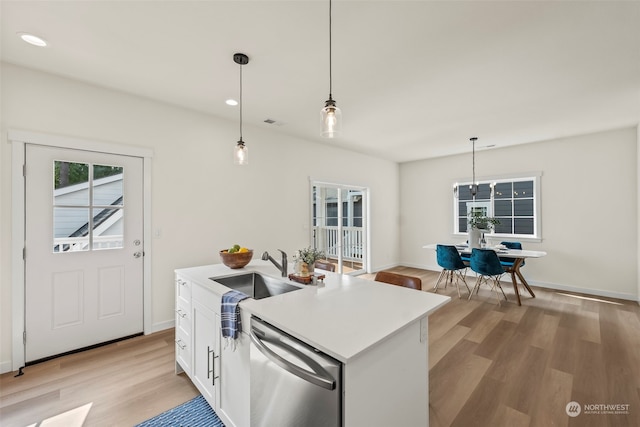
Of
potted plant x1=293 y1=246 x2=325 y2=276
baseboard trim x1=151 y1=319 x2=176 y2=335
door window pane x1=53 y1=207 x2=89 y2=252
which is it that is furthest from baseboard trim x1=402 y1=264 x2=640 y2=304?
door window pane x1=53 y1=207 x2=89 y2=252

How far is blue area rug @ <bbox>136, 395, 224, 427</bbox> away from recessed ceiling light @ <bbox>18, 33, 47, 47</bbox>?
285 cm

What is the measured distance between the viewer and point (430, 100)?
3.22 m

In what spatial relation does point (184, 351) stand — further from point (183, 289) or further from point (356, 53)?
point (356, 53)

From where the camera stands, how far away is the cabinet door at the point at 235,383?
4.81 ft

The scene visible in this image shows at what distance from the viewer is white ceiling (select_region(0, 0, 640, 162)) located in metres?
1.81

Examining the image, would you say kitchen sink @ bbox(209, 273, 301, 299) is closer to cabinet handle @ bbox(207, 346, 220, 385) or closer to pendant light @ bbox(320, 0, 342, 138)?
cabinet handle @ bbox(207, 346, 220, 385)

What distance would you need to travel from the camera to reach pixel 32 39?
81.2 inches

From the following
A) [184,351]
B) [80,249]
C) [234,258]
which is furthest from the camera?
[80,249]

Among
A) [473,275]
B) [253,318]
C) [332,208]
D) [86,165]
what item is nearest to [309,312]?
[253,318]

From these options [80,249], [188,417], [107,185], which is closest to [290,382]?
[188,417]

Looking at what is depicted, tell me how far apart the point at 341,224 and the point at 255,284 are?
3.41 meters

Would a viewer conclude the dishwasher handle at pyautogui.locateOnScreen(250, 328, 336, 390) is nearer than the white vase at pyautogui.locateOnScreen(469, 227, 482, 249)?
Yes

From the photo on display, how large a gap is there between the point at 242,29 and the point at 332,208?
3.88 meters

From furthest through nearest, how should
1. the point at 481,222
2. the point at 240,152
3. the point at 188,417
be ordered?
1. the point at 481,222
2. the point at 240,152
3. the point at 188,417
